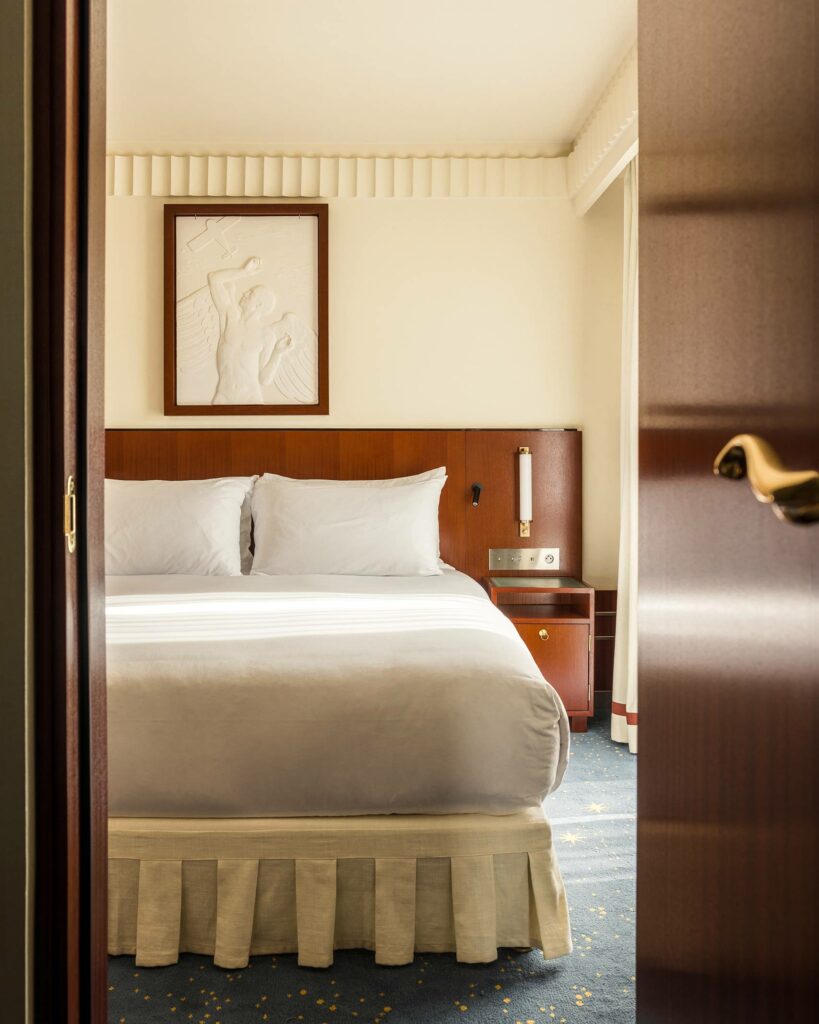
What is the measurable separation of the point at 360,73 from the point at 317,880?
2.89 metres

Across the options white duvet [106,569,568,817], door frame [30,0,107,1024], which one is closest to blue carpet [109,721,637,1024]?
white duvet [106,569,568,817]

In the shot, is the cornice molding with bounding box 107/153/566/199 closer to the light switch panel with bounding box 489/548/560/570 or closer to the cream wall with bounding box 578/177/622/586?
the cream wall with bounding box 578/177/622/586

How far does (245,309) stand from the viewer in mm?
3869

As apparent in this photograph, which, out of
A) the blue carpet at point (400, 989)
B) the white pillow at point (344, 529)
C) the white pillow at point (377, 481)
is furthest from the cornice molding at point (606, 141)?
the blue carpet at point (400, 989)

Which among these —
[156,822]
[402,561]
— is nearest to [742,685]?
[156,822]

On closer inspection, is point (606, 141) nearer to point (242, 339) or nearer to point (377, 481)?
point (377, 481)

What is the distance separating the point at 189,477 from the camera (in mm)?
A: 3865

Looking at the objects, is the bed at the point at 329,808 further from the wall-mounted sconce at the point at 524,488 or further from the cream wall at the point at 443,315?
the cream wall at the point at 443,315

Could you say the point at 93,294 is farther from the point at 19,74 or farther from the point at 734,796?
the point at 734,796

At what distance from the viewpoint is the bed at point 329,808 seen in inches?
70.2

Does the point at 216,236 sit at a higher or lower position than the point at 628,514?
higher

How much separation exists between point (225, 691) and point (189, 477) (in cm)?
223

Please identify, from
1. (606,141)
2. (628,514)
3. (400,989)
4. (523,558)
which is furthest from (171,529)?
(606,141)

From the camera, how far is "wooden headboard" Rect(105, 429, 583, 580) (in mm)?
3865
